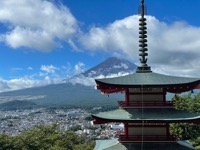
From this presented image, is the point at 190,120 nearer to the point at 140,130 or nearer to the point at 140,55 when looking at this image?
the point at 140,130

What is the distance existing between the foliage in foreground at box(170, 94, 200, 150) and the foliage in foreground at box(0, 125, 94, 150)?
12782mm

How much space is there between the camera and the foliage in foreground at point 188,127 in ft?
128

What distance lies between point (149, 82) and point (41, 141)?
34.6 metres

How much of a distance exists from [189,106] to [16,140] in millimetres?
23005

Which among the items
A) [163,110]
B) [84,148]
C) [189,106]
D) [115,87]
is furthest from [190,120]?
[84,148]

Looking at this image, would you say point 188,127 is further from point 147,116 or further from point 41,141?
point 147,116

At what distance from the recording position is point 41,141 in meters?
52.5

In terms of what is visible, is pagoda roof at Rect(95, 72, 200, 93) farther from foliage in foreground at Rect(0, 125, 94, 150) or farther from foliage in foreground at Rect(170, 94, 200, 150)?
foliage in foreground at Rect(0, 125, 94, 150)

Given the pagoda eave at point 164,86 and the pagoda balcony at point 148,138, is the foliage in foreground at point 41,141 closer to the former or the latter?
the pagoda balcony at point 148,138

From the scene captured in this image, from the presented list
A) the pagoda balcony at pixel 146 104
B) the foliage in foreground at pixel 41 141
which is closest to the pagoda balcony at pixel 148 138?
the pagoda balcony at pixel 146 104

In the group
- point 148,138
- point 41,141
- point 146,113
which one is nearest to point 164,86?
point 146,113

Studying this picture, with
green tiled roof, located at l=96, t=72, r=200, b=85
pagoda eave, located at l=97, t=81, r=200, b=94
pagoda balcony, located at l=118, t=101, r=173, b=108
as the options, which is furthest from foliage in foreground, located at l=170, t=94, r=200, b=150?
pagoda balcony, located at l=118, t=101, r=173, b=108

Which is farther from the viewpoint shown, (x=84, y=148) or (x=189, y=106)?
(x=84, y=148)

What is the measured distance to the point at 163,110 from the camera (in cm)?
2081
